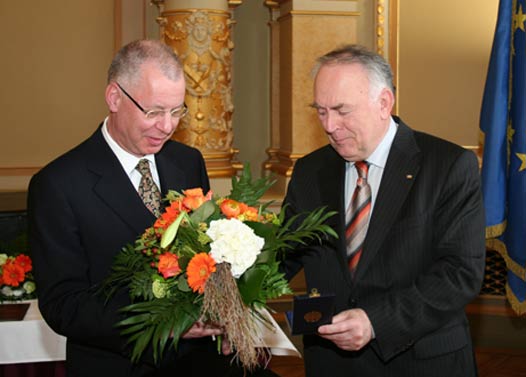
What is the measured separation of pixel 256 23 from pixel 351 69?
3.95 meters

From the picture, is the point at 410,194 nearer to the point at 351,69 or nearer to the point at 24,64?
the point at 351,69

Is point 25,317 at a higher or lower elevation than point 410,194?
lower

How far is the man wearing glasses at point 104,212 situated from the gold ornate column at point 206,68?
3.14 metres

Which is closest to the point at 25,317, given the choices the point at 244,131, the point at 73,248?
the point at 73,248

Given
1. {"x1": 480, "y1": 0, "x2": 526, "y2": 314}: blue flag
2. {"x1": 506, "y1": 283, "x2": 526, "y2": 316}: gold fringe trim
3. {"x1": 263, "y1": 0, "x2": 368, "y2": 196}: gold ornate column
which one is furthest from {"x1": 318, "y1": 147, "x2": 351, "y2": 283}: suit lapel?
{"x1": 263, "y1": 0, "x2": 368, "y2": 196}: gold ornate column

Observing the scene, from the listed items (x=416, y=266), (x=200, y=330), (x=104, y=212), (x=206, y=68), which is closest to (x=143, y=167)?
(x=104, y=212)

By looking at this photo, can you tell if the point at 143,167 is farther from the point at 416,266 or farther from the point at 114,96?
the point at 416,266

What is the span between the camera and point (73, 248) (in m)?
2.24

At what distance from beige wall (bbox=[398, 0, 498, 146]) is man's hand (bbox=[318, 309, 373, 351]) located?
14.2ft

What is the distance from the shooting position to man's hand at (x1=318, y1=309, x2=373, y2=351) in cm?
226

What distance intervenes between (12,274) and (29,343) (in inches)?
19.7

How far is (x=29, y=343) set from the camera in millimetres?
3230

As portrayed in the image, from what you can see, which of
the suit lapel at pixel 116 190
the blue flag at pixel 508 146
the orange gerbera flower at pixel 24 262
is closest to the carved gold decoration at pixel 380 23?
the blue flag at pixel 508 146

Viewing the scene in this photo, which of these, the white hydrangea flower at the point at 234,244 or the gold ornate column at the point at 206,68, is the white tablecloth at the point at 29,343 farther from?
the gold ornate column at the point at 206,68
